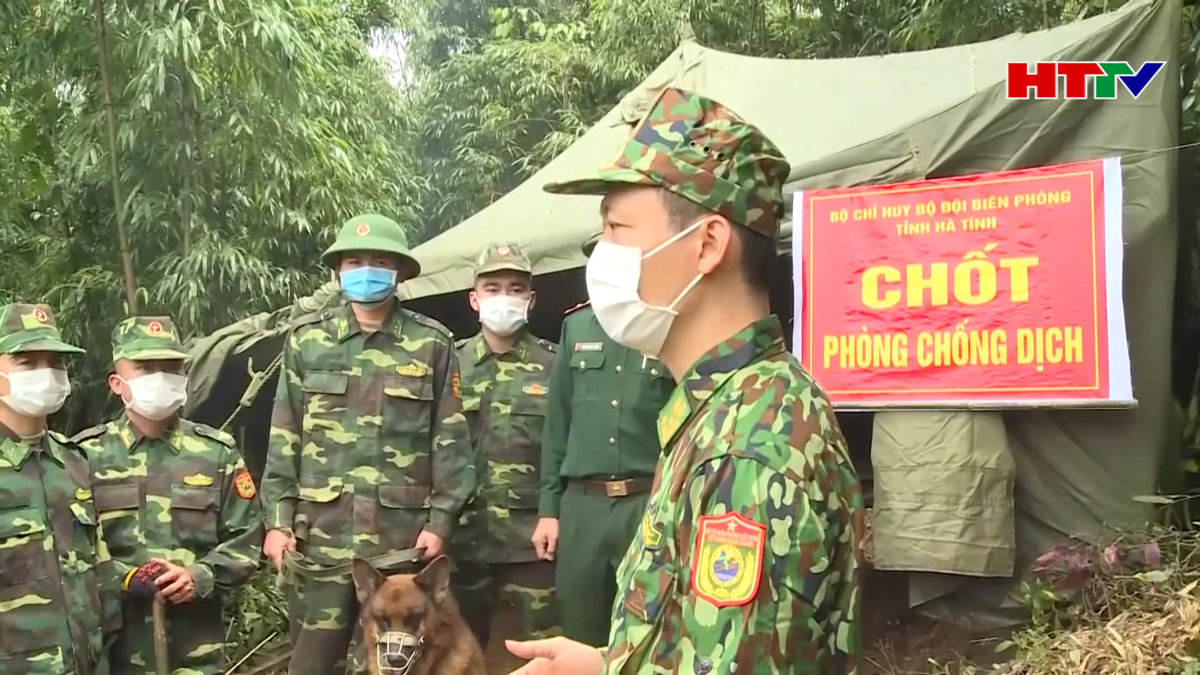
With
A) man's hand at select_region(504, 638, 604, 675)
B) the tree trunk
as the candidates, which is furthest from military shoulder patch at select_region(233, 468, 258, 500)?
the tree trunk

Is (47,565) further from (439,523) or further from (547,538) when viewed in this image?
(547,538)

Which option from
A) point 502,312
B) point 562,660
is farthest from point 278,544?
point 562,660

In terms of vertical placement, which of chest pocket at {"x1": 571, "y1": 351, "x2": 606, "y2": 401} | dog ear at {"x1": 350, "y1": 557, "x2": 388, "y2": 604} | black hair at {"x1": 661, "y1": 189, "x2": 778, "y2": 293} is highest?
black hair at {"x1": 661, "y1": 189, "x2": 778, "y2": 293}

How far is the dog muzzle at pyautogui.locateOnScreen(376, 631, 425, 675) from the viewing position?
3.48 metres

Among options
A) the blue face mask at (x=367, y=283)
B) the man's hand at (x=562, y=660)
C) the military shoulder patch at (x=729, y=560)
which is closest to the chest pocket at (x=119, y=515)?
the blue face mask at (x=367, y=283)

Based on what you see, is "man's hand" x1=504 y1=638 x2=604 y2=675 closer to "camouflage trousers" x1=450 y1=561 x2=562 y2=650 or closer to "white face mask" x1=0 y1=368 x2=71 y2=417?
"white face mask" x1=0 y1=368 x2=71 y2=417

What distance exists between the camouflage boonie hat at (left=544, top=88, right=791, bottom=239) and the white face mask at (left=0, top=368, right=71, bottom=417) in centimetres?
250

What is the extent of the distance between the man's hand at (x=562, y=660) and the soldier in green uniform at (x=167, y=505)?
2.41 metres

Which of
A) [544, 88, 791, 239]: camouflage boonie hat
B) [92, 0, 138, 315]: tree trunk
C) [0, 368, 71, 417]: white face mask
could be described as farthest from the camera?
[92, 0, 138, 315]: tree trunk

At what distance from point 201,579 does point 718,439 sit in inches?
110

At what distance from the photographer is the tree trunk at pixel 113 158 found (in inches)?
258

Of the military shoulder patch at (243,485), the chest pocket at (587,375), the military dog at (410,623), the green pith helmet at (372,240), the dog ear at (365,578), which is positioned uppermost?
the green pith helmet at (372,240)

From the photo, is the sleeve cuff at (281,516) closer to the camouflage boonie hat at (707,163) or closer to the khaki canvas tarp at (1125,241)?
the khaki canvas tarp at (1125,241)

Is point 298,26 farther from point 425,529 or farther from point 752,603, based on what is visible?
point 752,603
